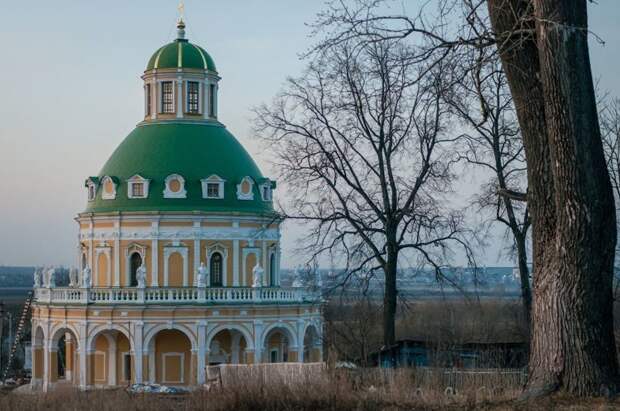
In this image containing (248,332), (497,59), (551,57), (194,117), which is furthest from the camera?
(194,117)

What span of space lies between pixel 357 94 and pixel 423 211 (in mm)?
3409

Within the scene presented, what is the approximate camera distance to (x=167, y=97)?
51406 mm

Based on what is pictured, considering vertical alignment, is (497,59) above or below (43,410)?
above

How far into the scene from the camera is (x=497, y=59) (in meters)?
11.6

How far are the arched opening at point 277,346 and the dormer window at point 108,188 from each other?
1012 centimetres

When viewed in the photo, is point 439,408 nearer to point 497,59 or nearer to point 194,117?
point 497,59

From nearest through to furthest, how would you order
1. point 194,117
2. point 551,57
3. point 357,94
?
point 551,57
point 357,94
point 194,117

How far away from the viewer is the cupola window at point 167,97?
5112 centimetres

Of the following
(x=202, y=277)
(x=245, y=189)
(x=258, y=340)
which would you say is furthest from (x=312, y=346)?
(x=245, y=189)

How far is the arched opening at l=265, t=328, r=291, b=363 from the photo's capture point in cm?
4881

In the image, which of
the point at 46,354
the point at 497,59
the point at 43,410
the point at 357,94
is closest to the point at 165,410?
the point at 43,410

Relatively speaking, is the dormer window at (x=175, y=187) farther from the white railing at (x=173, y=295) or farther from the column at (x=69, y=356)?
the column at (x=69, y=356)

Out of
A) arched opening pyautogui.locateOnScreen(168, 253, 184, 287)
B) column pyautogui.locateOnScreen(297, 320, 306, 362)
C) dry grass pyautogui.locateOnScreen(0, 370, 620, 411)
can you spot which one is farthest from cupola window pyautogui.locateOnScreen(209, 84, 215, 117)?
dry grass pyautogui.locateOnScreen(0, 370, 620, 411)

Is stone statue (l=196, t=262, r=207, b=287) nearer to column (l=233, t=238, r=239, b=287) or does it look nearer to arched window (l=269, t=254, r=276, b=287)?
column (l=233, t=238, r=239, b=287)
